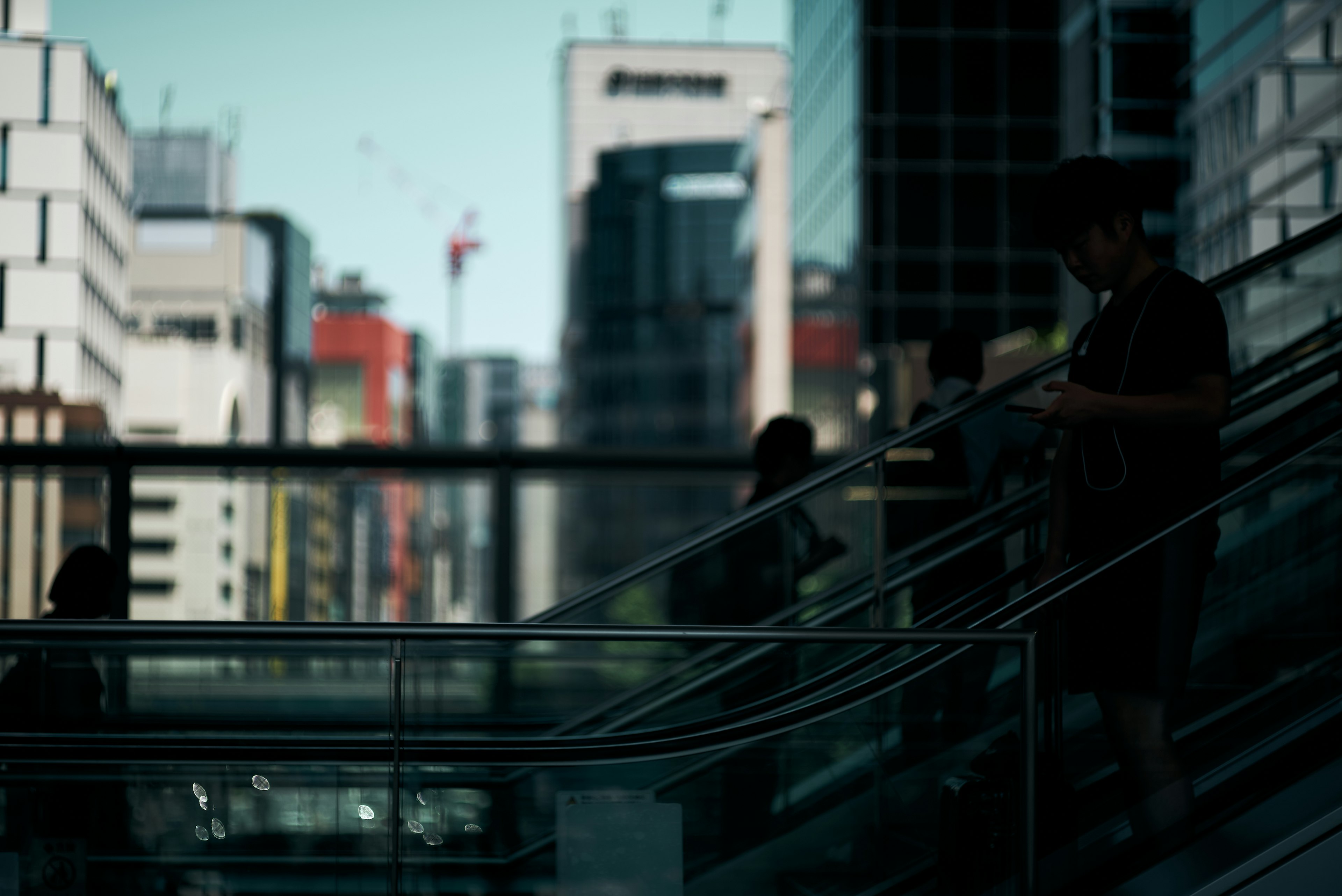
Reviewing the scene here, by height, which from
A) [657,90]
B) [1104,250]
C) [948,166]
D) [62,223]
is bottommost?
[1104,250]

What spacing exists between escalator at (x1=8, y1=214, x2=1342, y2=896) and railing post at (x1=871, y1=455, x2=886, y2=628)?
1418mm

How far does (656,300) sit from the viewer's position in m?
114

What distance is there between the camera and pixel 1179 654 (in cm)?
323

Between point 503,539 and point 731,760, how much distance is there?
3.77 metres

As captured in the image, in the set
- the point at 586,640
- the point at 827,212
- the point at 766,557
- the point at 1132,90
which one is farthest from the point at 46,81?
the point at 586,640

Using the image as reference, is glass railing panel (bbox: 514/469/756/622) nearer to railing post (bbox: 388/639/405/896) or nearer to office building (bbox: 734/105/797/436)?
railing post (bbox: 388/639/405/896)

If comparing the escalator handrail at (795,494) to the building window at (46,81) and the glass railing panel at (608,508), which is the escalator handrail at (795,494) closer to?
the glass railing panel at (608,508)

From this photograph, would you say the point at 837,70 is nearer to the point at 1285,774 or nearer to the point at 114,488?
the point at 114,488

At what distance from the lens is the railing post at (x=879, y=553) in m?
4.88

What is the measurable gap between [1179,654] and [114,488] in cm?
485

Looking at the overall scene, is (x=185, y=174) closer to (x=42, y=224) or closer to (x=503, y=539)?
(x=42, y=224)

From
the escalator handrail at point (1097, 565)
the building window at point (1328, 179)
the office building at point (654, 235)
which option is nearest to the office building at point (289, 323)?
the office building at point (654, 235)

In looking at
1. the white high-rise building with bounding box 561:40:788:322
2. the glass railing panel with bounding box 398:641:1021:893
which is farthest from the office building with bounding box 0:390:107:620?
the white high-rise building with bounding box 561:40:788:322

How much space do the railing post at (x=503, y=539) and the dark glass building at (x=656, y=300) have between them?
307 ft
